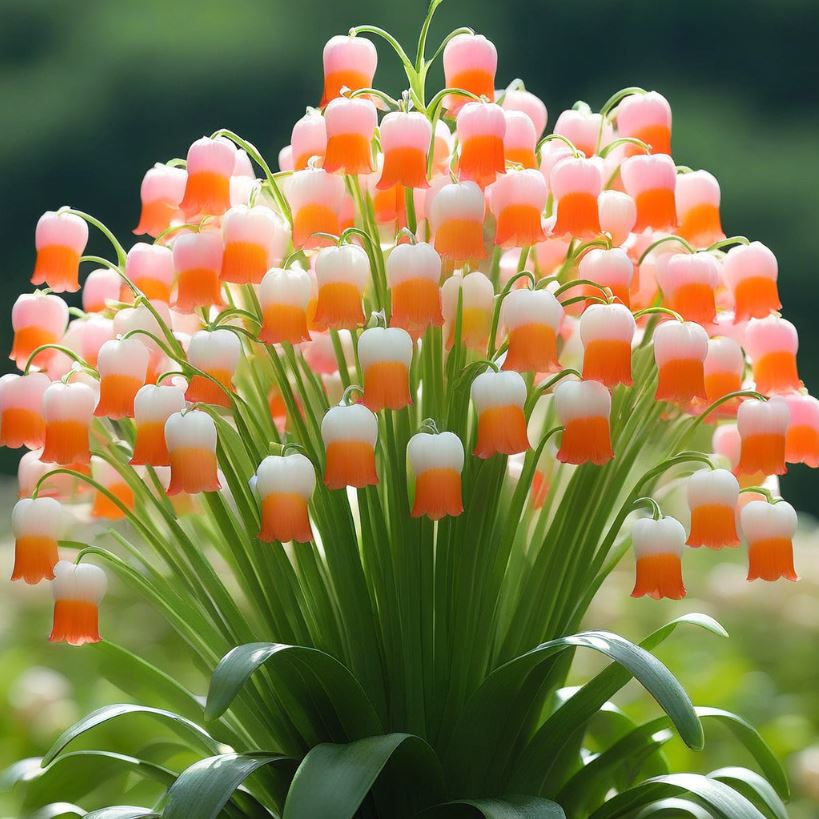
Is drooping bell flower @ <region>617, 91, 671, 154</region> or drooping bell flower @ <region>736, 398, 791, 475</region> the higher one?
drooping bell flower @ <region>617, 91, 671, 154</region>

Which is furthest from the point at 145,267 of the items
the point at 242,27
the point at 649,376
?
the point at 242,27

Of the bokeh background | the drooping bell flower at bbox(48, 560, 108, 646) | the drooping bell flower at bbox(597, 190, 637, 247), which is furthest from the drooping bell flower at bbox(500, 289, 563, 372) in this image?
the bokeh background

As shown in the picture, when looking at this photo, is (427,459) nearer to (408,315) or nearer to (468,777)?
(408,315)

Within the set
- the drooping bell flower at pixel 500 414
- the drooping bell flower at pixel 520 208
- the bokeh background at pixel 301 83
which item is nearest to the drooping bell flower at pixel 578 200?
the drooping bell flower at pixel 520 208

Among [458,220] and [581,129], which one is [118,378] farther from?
[581,129]

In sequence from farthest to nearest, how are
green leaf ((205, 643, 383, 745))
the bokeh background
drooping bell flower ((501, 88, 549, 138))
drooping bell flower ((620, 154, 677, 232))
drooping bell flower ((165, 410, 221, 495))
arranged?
the bokeh background
drooping bell flower ((501, 88, 549, 138))
drooping bell flower ((620, 154, 677, 232))
drooping bell flower ((165, 410, 221, 495))
green leaf ((205, 643, 383, 745))

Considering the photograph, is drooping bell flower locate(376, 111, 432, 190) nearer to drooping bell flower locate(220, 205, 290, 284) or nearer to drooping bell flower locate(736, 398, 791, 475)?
drooping bell flower locate(220, 205, 290, 284)

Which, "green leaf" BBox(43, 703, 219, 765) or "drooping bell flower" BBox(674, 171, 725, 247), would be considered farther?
"drooping bell flower" BBox(674, 171, 725, 247)
